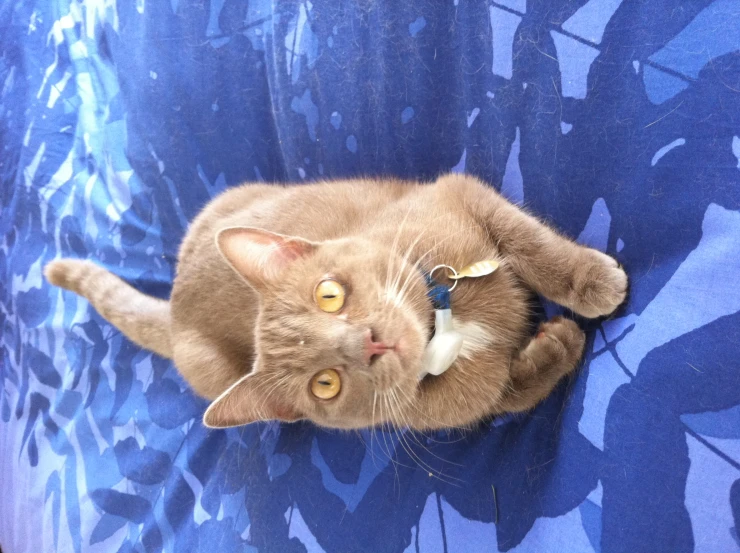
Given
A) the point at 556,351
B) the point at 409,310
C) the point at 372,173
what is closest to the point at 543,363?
the point at 556,351

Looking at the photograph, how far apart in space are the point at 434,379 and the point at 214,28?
1.29 m

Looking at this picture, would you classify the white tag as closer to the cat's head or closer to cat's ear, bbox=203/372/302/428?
the cat's head

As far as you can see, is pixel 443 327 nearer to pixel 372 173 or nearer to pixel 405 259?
pixel 405 259

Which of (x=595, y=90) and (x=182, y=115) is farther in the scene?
(x=182, y=115)

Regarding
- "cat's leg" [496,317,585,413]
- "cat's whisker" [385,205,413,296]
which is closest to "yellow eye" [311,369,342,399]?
"cat's whisker" [385,205,413,296]

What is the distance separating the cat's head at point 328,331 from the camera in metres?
1.01

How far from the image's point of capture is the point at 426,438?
49.6 inches

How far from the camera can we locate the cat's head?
101 cm

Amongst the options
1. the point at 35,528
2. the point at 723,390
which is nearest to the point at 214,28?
the point at 723,390

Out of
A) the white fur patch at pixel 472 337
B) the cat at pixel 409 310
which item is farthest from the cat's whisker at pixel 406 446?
the white fur patch at pixel 472 337

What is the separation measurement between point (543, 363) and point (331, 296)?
0.45 metres

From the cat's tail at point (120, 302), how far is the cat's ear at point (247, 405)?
707 millimetres

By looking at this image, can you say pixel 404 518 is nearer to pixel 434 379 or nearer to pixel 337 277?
pixel 434 379

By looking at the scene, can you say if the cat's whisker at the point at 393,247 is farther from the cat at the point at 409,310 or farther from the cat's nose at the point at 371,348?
the cat's nose at the point at 371,348
